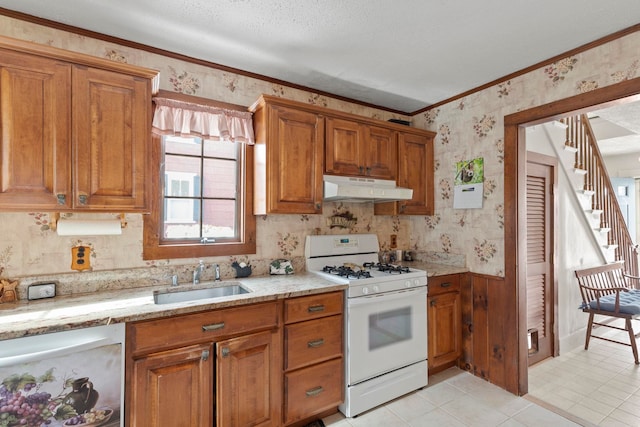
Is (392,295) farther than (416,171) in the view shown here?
No

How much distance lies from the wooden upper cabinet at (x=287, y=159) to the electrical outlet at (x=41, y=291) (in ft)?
4.29

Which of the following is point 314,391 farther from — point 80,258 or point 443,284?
point 80,258

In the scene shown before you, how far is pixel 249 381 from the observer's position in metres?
1.83

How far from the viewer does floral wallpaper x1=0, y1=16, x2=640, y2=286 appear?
1.85 metres

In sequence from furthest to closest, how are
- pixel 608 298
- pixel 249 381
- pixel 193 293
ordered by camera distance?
pixel 608 298 < pixel 193 293 < pixel 249 381

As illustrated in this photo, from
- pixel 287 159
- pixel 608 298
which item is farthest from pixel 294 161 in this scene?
pixel 608 298

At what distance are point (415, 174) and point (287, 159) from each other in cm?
136

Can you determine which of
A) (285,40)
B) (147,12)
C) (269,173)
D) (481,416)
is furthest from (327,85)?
(481,416)

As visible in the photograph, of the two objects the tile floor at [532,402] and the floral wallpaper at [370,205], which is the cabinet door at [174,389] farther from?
the tile floor at [532,402]

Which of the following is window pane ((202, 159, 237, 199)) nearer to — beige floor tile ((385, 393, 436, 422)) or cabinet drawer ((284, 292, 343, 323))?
cabinet drawer ((284, 292, 343, 323))

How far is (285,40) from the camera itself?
2035mm

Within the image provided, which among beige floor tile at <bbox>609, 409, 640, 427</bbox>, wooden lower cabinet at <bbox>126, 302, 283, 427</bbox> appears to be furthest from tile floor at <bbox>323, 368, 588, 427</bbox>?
wooden lower cabinet at <bbox>126, 302, 283, 427</bbox>

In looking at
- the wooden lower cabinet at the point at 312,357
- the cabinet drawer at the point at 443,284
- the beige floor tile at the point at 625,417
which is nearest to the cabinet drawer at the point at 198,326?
the wooden lower cabinet at the point at 312,357

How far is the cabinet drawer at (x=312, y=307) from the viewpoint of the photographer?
77.5 inches
